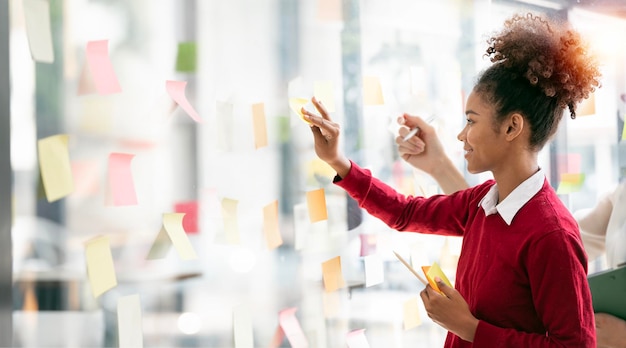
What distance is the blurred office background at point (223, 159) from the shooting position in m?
1.20

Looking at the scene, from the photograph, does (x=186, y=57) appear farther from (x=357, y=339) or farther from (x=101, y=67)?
(x=357, y=339)

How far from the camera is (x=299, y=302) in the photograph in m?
1.58

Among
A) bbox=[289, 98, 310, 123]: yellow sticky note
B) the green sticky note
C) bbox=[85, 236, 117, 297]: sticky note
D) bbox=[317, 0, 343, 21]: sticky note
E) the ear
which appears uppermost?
bbox=[317, 0, 343, 21]: sticky note

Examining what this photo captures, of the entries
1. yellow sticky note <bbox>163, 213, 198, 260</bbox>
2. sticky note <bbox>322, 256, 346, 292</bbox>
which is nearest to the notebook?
sticky note <bbox>322, 256, 346, 292</bbox>

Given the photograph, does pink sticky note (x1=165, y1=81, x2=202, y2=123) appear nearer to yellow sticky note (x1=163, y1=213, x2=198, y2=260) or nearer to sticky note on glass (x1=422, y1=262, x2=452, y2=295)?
yellow sticky note (x1=163, y1=213, x2=198, y2=260)

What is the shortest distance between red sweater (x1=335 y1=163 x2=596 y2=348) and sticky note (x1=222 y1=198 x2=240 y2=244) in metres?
0.46

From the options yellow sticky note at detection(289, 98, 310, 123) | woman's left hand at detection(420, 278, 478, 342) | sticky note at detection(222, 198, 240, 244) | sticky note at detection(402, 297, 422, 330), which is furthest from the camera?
sticky note at detection(402, 297, 422, 330)

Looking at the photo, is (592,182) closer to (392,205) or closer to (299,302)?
(392,205)

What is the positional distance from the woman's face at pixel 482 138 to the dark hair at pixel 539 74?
0.02 m

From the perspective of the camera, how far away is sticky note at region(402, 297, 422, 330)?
6.05 feet

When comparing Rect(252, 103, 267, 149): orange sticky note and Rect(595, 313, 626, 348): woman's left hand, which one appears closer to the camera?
Rect(252, 103, 267, 149): orange sticky note

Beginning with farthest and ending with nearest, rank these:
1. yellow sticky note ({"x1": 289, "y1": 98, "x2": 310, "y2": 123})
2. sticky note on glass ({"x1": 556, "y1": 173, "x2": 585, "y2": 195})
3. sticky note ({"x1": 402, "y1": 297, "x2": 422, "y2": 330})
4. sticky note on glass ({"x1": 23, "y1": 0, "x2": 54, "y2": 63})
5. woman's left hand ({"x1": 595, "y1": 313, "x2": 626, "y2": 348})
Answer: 1. sticky note on glass ({"x1": 556, "y1": 173, "x2": 585, "y2": 195})
2. sticky note ({"x1": 402, "y1": 297, "x2": 422, "y2": 330})
3. woman's left hand ({"x1": 595, "y1": 313, "x2": 626, "y2": 348})
4. yellow sticky note ({"x1": 289, "y1": 98, "x2": 310, "y2": 123})
5. sticky note on glass ({"x1": 23, "y1": 0, "x2": 54, "y2": 63})

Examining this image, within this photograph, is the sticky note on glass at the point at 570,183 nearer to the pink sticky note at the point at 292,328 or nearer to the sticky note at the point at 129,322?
the pink sticky note at the point at 292,328

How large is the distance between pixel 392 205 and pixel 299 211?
0.20 m
